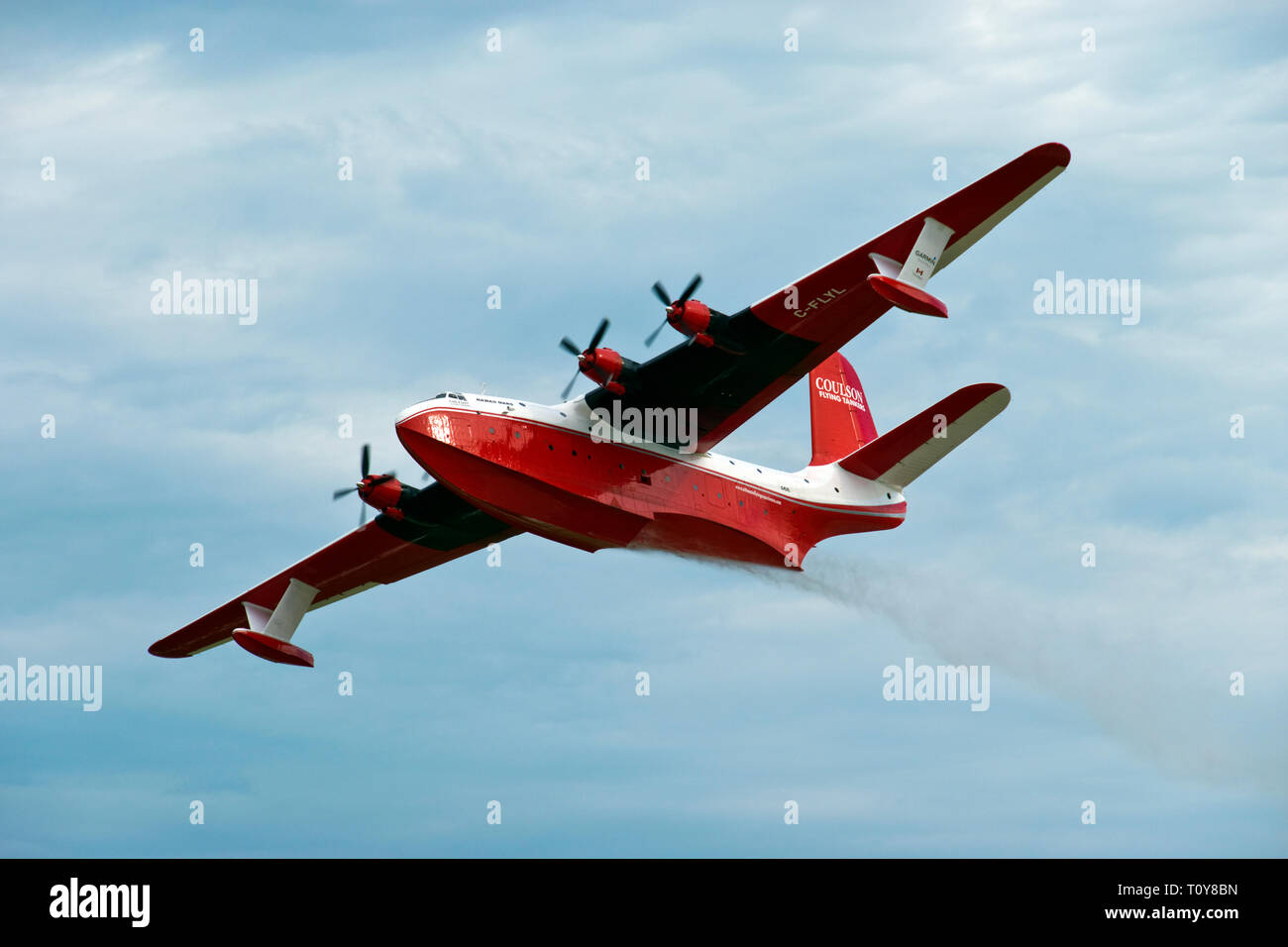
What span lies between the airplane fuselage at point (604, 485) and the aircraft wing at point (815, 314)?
978mm

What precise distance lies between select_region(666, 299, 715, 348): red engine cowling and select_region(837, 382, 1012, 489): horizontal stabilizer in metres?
6.33

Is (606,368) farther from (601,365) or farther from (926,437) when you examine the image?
(926,437)

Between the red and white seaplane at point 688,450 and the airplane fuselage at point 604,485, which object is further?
the airplane fuselage at point 604,485

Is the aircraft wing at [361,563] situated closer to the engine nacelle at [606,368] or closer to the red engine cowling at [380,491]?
the red engine cowling at [380,491]

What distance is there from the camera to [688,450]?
34.0 m

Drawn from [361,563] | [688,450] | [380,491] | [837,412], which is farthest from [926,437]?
[361,563]

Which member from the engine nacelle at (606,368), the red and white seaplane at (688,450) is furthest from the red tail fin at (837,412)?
the engine nacelle at (606,368)

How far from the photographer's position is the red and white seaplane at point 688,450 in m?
30.0

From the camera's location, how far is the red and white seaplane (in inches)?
1179

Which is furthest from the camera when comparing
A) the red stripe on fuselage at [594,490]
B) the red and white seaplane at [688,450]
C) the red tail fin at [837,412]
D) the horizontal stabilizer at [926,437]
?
the red tail fin at [837,412]

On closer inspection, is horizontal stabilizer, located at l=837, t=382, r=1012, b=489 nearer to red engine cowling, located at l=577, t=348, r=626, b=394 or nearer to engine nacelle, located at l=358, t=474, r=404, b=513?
red engine cowling, located at l=577, t=348, r=626, b=394

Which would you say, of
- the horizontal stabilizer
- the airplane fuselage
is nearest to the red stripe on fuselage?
the airplane fuselage

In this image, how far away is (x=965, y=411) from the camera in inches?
1325

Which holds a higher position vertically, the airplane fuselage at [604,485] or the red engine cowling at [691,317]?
the red engine cowling at [691,317]
